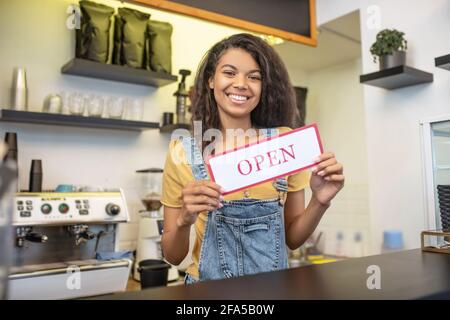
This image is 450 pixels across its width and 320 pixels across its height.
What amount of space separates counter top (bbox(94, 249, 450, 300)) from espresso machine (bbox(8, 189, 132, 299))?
1090 millimetres

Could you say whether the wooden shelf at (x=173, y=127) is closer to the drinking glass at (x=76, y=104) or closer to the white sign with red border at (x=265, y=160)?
the drinking glass at (x=76, y=104)

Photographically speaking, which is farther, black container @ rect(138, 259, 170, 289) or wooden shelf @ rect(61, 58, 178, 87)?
wooden shelf @ rect(61, 58, 178, 87)

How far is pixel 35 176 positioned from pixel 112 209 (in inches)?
15.3

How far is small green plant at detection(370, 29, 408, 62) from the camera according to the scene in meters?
1.77

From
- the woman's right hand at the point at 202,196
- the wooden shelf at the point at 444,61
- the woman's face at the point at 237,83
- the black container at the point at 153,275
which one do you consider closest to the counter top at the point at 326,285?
the woman's right hand at the point at 202,196

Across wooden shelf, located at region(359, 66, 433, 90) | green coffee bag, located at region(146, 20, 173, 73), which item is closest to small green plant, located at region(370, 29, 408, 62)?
wooden shelf, located at region(359, 66, 433, 90)

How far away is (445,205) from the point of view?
111 cm

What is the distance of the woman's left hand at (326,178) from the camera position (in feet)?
2.84

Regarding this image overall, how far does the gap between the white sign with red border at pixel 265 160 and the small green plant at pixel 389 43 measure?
1.16 metres

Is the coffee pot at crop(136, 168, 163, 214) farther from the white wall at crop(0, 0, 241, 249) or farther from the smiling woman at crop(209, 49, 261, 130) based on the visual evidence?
the smiling woman at crop(209, 49, 261, 130)

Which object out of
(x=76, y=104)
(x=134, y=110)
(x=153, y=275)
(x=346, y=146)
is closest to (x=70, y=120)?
(x=76, y=104)

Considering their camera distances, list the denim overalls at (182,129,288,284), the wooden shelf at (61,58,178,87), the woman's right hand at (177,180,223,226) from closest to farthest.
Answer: the woman's right hand at (177,180,223,226)
the denim overalls at (182,129,288,284)
the wooden shelf at (61,58,178,87)

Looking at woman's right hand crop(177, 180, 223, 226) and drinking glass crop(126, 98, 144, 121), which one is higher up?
drinking glass crop(126, 98, 144, 121)

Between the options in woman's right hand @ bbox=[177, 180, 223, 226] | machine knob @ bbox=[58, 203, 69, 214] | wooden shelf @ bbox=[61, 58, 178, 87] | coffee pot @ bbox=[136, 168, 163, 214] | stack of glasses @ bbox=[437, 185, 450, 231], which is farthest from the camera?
coffee pot @ bbox=[136, 168, 163, 214]
